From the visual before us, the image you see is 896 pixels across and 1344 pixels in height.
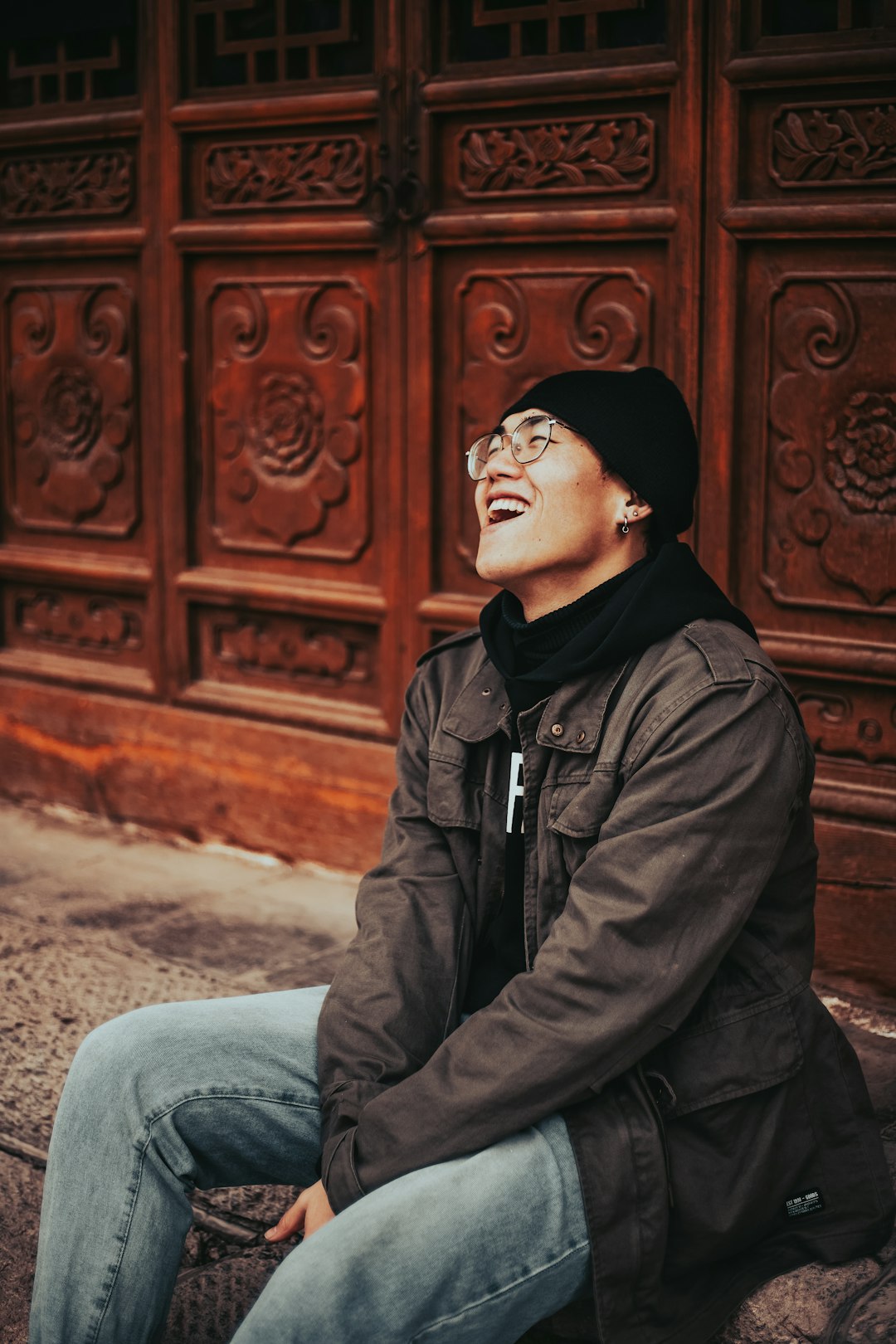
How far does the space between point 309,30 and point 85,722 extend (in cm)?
231

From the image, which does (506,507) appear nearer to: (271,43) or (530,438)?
(530,438)

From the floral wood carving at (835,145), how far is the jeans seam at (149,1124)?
2313 millimetres

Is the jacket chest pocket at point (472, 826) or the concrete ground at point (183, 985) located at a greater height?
the jacket chest pocket at point (472, 826)

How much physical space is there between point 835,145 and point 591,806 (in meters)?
1.89

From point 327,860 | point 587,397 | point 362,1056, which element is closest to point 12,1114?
point 362,1056

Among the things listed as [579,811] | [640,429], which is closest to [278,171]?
[640,429]

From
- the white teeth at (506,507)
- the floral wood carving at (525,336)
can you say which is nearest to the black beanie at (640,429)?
the white teeth at (506,507)

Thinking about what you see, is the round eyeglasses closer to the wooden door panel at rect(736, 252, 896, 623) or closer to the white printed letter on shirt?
the white printed letter on shirt

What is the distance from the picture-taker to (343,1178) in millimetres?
2129

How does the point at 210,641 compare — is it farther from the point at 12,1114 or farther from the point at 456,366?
the point at 12,1114

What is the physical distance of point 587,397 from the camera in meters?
2.43

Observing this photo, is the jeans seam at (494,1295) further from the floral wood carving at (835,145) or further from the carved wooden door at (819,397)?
the floral wood carving at (835,145)

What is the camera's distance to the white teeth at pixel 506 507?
2482 millimetres

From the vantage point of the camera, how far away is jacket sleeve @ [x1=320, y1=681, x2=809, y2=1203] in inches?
82.4
